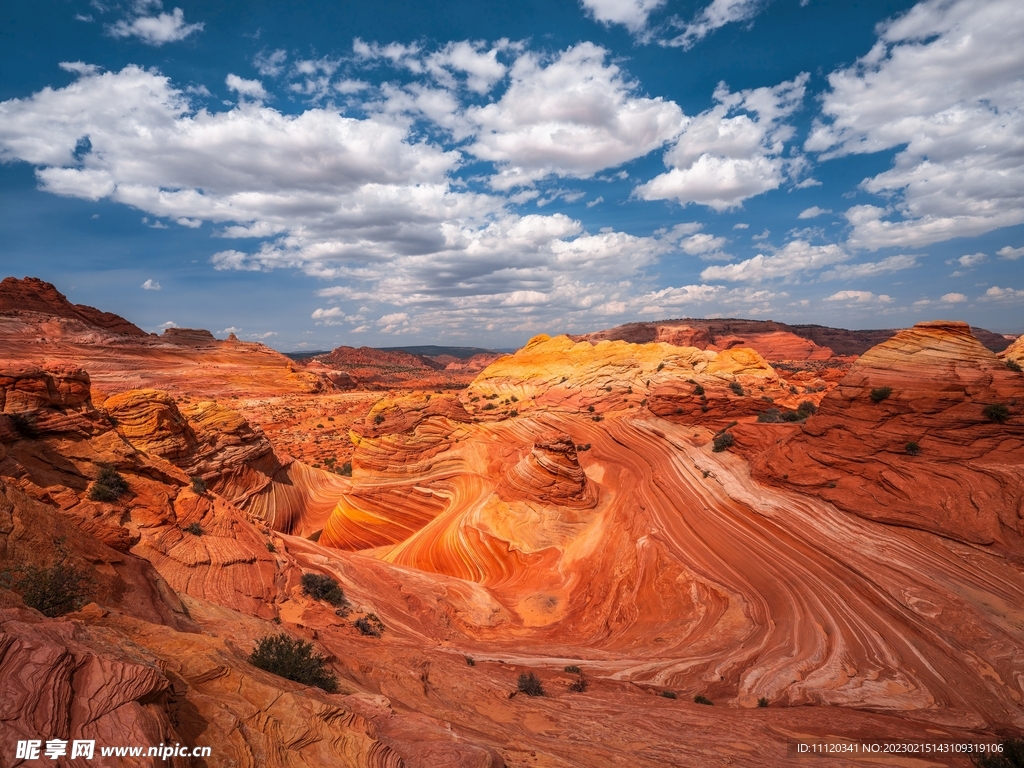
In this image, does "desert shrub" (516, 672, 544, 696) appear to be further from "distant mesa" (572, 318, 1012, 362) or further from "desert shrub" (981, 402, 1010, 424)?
"distant mesa" (572, 318, 1012, 362)

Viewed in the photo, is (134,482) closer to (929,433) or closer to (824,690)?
(824,690)

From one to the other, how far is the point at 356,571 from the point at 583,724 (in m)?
9.18

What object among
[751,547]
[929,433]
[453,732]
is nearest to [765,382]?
[929,433]

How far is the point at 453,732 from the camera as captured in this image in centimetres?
614

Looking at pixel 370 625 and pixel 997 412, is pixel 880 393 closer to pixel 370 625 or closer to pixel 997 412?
pixel 997 412

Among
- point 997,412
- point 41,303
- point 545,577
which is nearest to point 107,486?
point 545,577

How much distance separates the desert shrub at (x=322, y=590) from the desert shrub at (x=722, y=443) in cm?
1489

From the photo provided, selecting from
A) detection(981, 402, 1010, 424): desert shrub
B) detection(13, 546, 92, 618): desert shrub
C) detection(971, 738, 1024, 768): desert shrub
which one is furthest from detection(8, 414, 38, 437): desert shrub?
detection(981, 402, 1010, 424): desert shrub

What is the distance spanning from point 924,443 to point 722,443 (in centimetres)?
658

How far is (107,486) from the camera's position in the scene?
11984mm

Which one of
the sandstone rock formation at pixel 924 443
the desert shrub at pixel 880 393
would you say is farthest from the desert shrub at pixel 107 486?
the desert shrub at pixel 880 393

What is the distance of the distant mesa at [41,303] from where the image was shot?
184 feet

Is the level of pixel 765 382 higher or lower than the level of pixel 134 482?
higher

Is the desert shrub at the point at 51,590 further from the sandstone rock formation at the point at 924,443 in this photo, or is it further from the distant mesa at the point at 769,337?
the distant mesa at the point at 769,337
